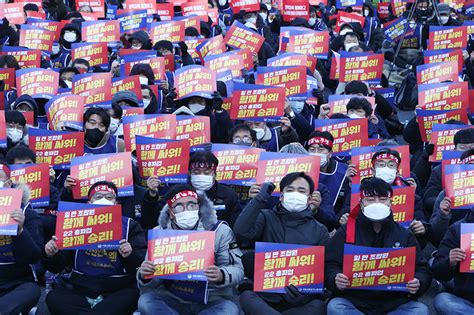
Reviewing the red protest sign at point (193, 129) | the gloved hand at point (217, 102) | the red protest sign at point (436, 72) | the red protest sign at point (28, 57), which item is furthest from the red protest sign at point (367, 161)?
the red protest sign at point (28, 57)

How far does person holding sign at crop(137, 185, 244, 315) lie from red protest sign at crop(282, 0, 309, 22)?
10352 millimetres

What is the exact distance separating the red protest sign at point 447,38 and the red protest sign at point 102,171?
21.9 feet

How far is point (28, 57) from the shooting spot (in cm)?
1473

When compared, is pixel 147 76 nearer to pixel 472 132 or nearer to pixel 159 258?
pixel 472 132

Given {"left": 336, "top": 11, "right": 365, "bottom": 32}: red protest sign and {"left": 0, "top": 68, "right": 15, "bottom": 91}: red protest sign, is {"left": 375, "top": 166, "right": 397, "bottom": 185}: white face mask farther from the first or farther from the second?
{"left": 336, "top": 11, "right": 365, "bottom": 32}: red protest sign

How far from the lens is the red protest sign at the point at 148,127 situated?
36.1 feet

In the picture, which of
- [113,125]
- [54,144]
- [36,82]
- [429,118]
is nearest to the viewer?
[54,144]

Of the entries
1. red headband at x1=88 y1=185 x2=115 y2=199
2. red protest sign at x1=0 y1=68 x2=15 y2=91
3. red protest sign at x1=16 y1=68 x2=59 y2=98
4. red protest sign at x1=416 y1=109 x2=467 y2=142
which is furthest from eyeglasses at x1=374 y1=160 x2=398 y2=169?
red protest sign at x1=0 y1=68 x2=15 y2=91

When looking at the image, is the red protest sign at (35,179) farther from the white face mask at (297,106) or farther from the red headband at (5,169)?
the white face mask at (297,106)

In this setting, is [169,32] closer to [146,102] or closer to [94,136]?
[146,102]

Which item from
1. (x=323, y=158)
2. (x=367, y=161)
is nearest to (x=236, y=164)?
(x=323, y=158)

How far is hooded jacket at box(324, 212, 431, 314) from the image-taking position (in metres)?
8.71

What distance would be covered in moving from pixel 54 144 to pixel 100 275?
2.06 metres

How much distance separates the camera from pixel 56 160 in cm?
1076
